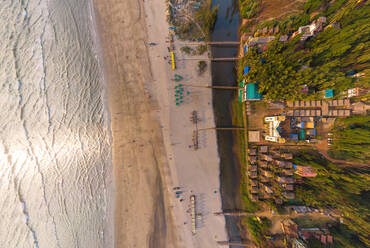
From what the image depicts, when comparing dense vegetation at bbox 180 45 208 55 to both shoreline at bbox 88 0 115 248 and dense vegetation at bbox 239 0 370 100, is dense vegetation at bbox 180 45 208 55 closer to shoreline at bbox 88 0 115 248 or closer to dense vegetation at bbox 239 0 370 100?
dense vegetation at bbox 239 0 370 100

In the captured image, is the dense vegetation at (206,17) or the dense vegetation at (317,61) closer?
the dense vegetation at (317,61)

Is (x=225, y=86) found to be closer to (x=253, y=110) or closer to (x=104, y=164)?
(x=253, y=110)

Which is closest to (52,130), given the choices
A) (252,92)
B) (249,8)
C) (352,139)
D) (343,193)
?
(252,92)

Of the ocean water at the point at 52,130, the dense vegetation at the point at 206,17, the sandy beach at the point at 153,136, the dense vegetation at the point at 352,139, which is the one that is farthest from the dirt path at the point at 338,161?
the ocean water at the point at 52,130

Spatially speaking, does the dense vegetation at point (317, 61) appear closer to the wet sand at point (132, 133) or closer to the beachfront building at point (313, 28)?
the beachfront building at point (313, 28)

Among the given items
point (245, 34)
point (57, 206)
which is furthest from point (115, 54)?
point (57, 206)

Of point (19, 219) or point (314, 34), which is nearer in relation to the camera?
point (314, 34)

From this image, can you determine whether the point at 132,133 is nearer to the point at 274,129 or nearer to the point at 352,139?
the point at 274,129
